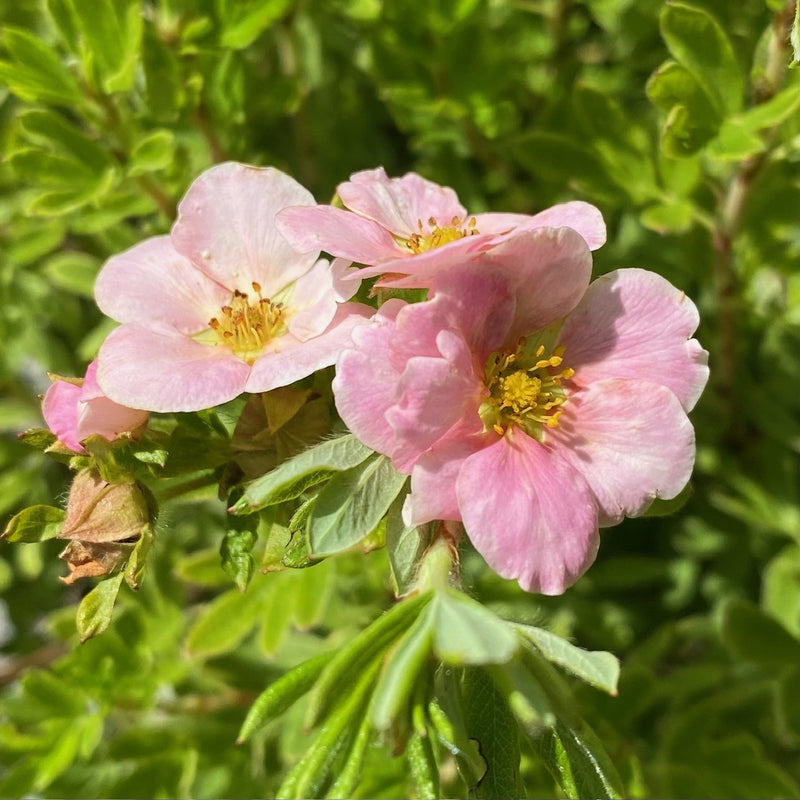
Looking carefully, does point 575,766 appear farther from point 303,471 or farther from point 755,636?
point 755,636

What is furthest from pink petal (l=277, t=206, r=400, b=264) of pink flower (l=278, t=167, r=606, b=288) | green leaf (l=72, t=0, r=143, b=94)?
green leaf (l=72, t=0, r=143, b=94)

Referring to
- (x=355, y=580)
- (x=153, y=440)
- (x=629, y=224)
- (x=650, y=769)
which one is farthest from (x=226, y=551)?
(x=629, y=224)

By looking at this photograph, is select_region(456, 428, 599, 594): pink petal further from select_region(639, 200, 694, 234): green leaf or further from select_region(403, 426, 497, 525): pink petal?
select_region(639, 200, 694, 234): green leaf

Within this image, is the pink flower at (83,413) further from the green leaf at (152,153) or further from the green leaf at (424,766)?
the green leaf at (152,153)

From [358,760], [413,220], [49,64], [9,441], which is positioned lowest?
[9,441]

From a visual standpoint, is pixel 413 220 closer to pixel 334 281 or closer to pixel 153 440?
pixel 334 281

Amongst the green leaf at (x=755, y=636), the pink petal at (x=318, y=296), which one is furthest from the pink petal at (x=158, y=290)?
the green leaf at (x=755, y=636)

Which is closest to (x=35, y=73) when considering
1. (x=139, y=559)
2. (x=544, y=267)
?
(x=139, y=559)
